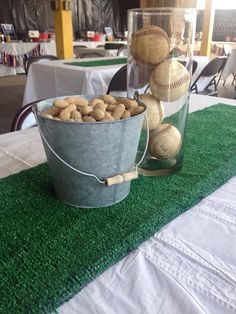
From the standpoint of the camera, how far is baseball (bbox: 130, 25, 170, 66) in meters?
0.49

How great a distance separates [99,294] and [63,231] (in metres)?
0.10

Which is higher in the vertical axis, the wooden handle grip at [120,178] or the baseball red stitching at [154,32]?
the baseball red stitching at [154,32]

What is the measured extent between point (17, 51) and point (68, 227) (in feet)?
17.1

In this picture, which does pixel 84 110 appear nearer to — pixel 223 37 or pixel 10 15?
pixel 10 15

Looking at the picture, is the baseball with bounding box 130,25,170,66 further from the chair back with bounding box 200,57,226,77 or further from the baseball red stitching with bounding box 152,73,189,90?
the chair back with bounding box 200,57,226,77

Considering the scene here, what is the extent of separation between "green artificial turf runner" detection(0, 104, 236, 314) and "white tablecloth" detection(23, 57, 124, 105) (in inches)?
53.3

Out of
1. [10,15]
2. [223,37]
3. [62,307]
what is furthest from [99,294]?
[223,37]

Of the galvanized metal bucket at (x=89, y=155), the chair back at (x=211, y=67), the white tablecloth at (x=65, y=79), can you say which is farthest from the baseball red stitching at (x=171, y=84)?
Result: the chair back at (x=211, y=67)

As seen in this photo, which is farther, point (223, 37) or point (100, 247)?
point (223, 37)

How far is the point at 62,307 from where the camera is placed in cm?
31

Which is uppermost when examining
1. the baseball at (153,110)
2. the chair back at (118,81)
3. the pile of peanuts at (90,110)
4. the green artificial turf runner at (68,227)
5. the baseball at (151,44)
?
the baseball at (151,44)

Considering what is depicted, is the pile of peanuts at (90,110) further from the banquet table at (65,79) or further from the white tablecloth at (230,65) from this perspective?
the white tablecloth at (230,65)

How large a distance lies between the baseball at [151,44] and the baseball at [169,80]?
0.05 ft

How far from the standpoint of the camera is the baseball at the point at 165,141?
52 cm
